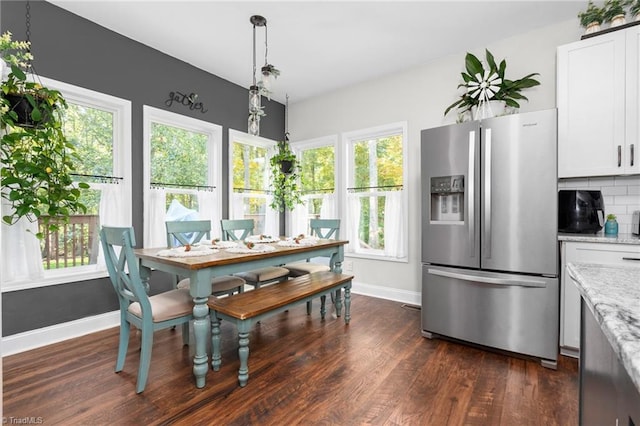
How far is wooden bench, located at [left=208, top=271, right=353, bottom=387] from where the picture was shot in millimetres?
1962

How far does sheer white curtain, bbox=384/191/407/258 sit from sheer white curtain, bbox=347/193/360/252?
44 cm

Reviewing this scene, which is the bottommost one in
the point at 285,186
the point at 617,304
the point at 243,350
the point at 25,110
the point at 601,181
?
the point at 243,350

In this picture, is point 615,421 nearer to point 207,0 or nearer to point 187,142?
point 207,0

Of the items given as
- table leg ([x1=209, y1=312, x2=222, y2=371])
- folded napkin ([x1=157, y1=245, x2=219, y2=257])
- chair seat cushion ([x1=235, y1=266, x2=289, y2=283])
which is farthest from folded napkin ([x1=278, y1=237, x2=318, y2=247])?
table leg ([x1=209, y1=312, x2=222, y2=371])

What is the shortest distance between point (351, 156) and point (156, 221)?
256 cm

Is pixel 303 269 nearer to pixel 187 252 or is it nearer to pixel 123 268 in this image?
pixel 187 252

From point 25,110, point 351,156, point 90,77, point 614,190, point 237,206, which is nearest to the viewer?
point 25,110

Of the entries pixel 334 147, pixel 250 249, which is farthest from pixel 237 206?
pixel 250 249

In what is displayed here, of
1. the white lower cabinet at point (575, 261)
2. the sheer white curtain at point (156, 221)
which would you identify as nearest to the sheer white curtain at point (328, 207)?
the sheer white curtain at point (156, 221)

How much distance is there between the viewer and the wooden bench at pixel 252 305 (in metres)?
1.96

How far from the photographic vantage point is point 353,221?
4.23 meters

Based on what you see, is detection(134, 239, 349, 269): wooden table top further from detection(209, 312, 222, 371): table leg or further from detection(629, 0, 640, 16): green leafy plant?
detection(629, 0, 640, 16): green leafy plant

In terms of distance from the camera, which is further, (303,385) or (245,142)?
(245,142)
